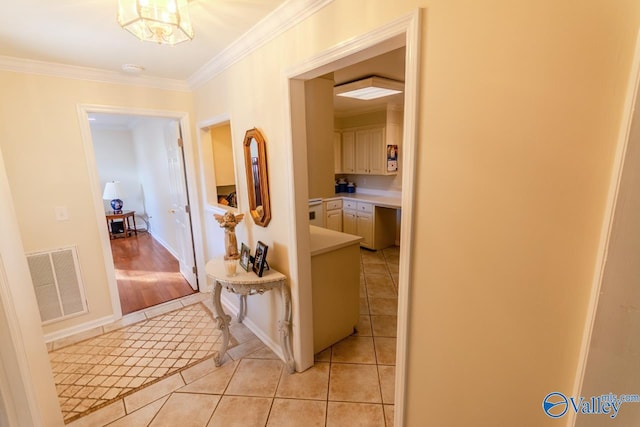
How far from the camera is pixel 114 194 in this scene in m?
5.75

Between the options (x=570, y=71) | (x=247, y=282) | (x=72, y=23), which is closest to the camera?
(x=570, y=71)

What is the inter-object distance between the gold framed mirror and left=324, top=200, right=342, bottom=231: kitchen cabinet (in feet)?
8.79

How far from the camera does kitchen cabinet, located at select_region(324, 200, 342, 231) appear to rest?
4982 mm

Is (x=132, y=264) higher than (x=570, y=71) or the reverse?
the reverse

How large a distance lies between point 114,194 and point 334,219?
180 inches

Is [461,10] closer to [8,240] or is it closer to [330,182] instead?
[330,182]

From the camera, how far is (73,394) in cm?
200

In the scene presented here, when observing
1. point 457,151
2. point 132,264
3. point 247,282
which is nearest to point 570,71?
point 457,151

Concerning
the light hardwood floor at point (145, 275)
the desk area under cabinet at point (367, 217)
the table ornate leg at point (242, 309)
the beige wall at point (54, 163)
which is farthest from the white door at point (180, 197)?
the desk area under cabinet at point (367, 217)

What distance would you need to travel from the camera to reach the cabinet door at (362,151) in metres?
5.01

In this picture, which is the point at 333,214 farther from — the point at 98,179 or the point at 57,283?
the point at 57,283

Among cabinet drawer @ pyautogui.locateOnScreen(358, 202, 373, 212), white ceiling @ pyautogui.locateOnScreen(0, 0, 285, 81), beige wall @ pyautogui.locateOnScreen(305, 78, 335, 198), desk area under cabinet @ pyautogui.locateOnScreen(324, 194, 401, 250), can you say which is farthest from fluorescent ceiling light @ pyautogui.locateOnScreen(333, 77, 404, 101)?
cabinet drawer @ pyautogui.locateOnScreen(358, 202, 373, 212)

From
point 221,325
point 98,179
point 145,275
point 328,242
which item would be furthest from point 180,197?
point 328,242

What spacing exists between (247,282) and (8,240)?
1.21 metres
